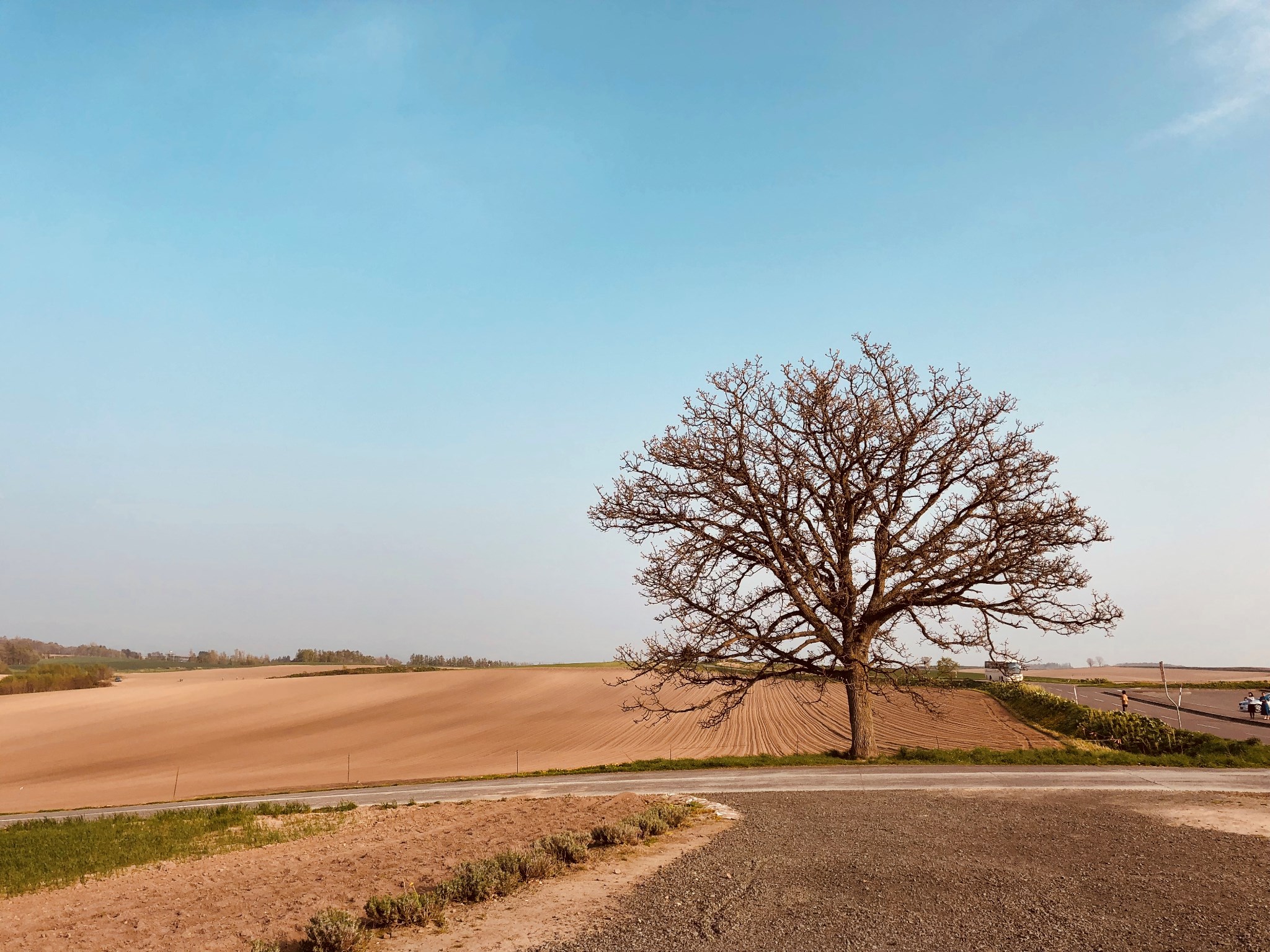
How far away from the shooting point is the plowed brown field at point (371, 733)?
3256 cm

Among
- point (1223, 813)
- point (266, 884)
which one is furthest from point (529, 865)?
point (1223, 813)

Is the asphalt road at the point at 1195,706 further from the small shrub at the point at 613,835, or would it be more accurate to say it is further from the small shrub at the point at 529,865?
the small shrub at the point at 529,865

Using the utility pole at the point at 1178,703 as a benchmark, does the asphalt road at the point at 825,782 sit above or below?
below

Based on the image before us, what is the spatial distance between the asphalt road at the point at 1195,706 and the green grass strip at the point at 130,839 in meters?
29.1

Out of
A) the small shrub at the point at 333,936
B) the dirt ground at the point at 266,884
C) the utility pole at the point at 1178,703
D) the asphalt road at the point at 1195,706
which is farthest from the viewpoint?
the asphalt road at the point at 1195,706

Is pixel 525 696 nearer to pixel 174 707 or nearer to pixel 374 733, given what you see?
pixel 374 733

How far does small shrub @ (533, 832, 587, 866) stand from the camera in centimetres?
1046

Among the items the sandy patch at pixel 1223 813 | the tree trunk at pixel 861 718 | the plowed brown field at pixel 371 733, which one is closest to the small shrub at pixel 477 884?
the sandy patch at pixel 1223 813

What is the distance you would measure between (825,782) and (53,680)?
8760cm

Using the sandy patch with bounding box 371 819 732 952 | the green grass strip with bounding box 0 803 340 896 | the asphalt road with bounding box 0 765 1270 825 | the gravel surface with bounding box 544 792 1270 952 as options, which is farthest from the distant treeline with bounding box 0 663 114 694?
the gravel surface with bounding box 544 792 1270 952

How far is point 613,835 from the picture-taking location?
11359mm

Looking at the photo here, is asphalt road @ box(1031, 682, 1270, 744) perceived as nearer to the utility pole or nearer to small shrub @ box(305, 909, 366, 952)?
the utility pole

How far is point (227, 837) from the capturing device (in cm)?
1530

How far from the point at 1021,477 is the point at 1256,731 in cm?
2565
